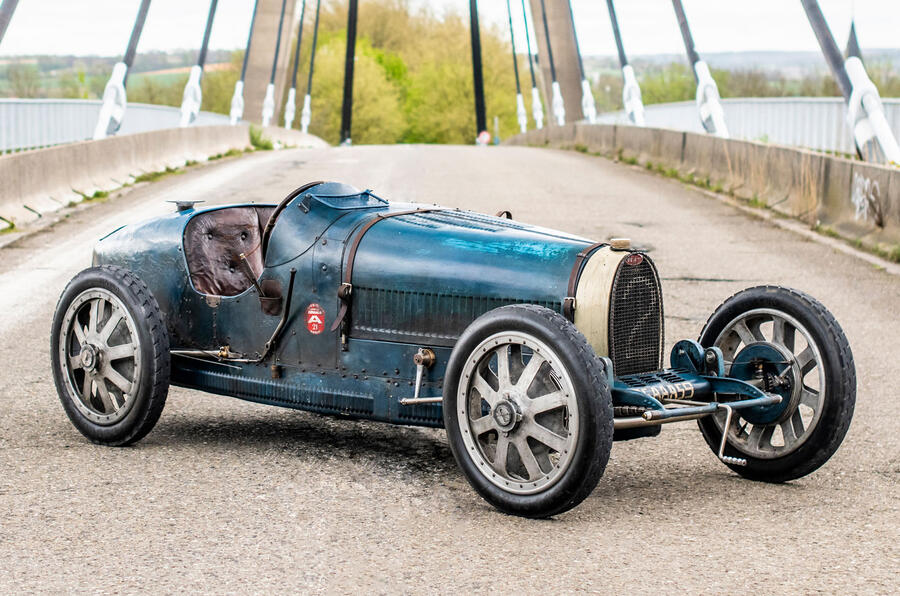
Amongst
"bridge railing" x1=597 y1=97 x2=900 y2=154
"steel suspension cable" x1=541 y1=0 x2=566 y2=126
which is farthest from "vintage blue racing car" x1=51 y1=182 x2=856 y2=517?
Answer: "steel suspension cable" x1=541 y1=0 x2=566 y2=126

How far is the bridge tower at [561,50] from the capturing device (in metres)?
54.7

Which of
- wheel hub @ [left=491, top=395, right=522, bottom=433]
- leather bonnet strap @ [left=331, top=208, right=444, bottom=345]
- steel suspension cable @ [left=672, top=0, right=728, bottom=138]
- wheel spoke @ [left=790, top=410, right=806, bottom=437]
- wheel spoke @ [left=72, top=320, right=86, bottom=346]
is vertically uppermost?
steel suspension cable @ [left=672, top=0, right=728, bottom=138]

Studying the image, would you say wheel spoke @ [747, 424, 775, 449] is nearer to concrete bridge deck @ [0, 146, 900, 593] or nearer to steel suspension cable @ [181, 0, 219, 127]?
concrete bridge deck @ [0, 146, 900, 593]

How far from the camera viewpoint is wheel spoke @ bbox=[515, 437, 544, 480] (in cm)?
468

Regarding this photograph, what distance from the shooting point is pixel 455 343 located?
520 centimetres

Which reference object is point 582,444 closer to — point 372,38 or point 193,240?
point 193,240

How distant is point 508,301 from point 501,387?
482mm

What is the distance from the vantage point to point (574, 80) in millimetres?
56375

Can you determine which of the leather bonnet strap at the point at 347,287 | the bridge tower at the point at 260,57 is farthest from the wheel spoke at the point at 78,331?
the bridge tower at the point at 260,57

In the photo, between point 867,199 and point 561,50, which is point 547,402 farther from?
point 561,50

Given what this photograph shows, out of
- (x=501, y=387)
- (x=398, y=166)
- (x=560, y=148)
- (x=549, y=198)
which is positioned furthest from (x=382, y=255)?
(x=560, y=148)

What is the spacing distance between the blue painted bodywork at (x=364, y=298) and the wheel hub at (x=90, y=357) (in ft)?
1.28

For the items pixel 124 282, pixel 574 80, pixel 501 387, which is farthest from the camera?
pixel 574 80

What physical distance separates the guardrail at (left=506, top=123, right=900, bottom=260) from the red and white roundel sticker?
827cm
